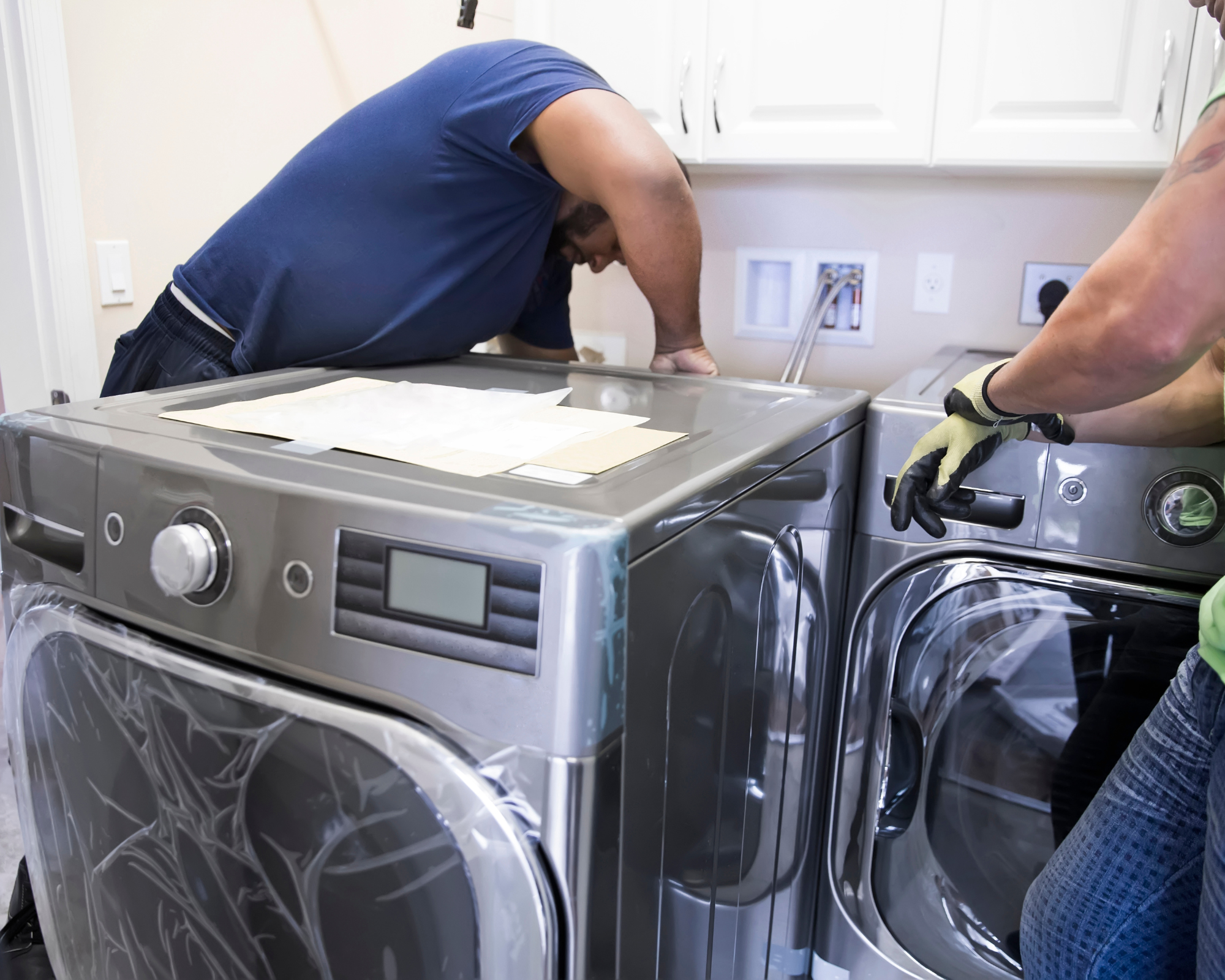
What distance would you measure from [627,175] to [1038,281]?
880mm

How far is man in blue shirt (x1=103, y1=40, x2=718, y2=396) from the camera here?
3.67ft

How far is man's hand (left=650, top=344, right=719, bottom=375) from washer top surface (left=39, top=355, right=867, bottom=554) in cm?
14

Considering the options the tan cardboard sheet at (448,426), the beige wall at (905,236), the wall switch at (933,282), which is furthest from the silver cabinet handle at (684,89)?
the tan cardboard sheet at (448,426)

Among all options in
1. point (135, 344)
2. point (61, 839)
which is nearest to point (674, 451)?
point (61, 839)

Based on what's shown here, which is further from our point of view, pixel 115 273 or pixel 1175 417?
pixel 115 273

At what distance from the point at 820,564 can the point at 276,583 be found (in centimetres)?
57

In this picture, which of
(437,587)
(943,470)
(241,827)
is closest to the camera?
(437,587)

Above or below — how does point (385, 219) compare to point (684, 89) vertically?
below

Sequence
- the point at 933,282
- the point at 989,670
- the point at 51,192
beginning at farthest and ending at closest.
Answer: the point at 933,282 → the point at 51,192 → the point at 989,670

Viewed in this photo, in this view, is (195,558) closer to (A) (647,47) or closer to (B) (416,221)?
(B) (416,221)

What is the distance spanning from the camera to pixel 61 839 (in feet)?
2.86

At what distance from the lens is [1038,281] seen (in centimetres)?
163

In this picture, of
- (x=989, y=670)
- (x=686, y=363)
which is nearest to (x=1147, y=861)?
(x=989, y=670)

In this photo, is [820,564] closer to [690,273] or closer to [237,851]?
[690,273]
